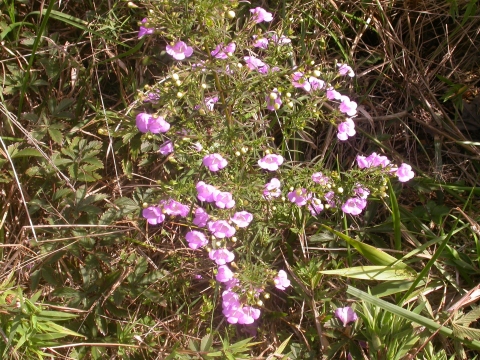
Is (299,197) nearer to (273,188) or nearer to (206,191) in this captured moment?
(273,188)

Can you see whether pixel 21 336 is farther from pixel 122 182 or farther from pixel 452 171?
pixel 452 171

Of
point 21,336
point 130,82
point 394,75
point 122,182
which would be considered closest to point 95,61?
point 130,82

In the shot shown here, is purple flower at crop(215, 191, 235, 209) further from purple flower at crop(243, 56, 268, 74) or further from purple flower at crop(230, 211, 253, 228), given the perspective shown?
purple flower at crop(243, 56, 268, 74)

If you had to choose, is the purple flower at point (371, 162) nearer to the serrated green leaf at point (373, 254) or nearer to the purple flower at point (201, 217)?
the serrated green leaf at point (373, 254)

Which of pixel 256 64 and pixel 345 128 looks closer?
pixel 256 64

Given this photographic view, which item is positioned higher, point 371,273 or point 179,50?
point 179,50

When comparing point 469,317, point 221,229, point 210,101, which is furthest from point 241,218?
point 469,317
